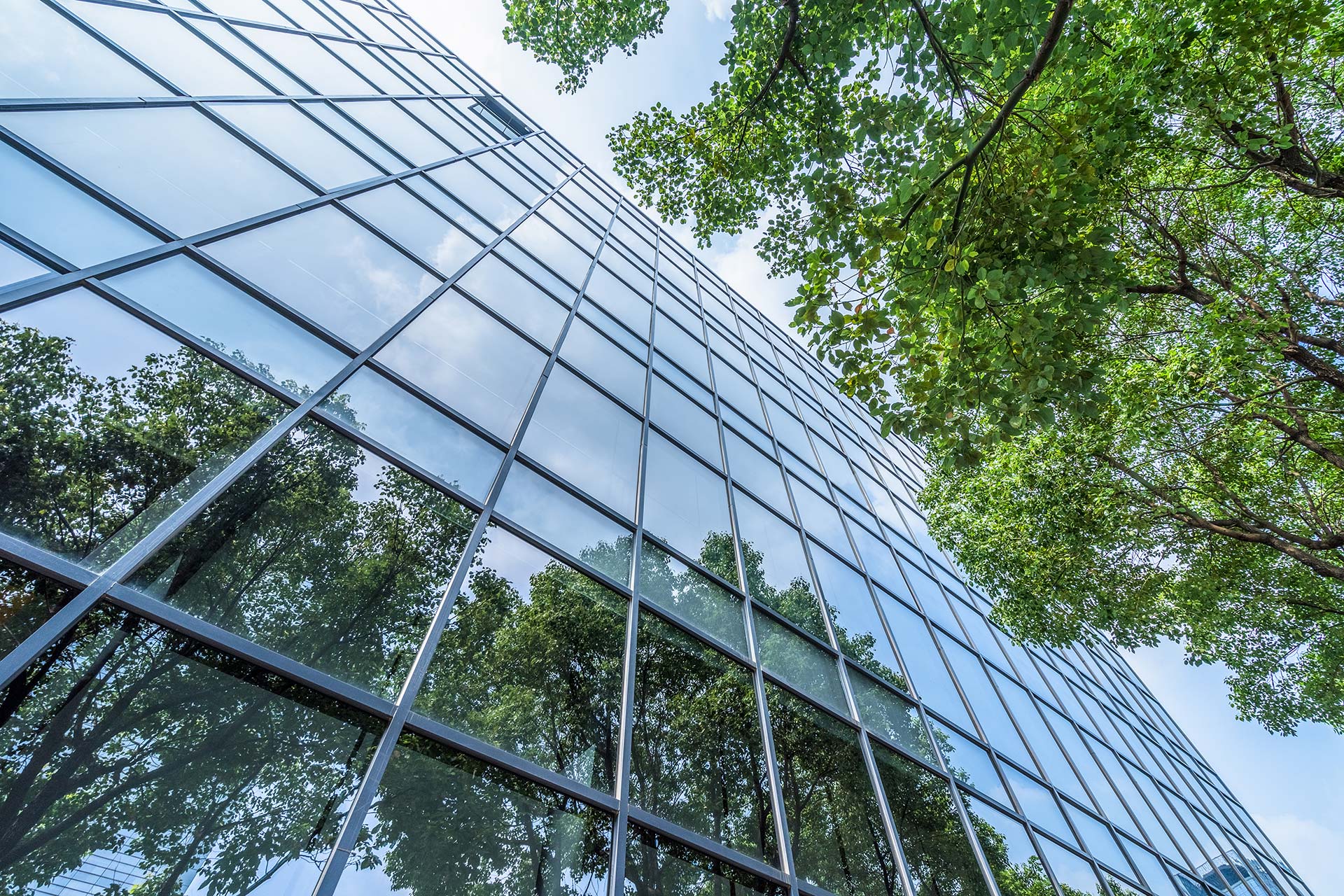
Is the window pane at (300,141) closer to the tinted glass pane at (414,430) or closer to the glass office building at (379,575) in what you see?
the glass office building at (379,575)

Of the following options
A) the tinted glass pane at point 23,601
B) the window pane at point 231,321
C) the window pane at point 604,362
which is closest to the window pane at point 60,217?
the window pane at point 231,321

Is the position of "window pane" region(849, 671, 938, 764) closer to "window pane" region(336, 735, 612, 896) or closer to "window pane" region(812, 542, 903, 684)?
"window pane" region(812, 542, 903, 684)

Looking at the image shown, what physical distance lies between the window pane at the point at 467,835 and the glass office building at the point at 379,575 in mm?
19

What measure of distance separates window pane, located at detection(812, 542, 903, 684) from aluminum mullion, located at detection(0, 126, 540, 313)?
691 centimetres

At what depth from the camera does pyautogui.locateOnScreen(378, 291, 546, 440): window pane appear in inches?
225

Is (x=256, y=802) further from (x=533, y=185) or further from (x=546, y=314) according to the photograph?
(x=533, y=185)

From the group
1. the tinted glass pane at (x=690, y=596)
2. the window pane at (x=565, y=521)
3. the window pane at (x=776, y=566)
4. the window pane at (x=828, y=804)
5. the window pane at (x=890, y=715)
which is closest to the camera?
the window pane at (x=828, y=804)

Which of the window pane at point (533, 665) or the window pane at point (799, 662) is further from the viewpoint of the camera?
the window pane at point (799, 662)

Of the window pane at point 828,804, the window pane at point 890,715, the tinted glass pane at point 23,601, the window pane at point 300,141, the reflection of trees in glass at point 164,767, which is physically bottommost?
the reflection of trees in glass at point 164,767

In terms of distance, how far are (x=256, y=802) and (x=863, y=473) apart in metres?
14.2

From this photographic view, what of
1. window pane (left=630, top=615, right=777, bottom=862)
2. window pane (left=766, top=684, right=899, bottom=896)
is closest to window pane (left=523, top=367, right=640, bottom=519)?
window pane (left=630, top=615, right=777, bottom=862)

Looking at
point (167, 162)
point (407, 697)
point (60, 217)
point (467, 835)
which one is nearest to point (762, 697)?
point (467, 835)

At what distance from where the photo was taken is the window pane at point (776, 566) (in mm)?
7488

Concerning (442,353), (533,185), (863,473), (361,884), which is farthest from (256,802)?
(863,473)
